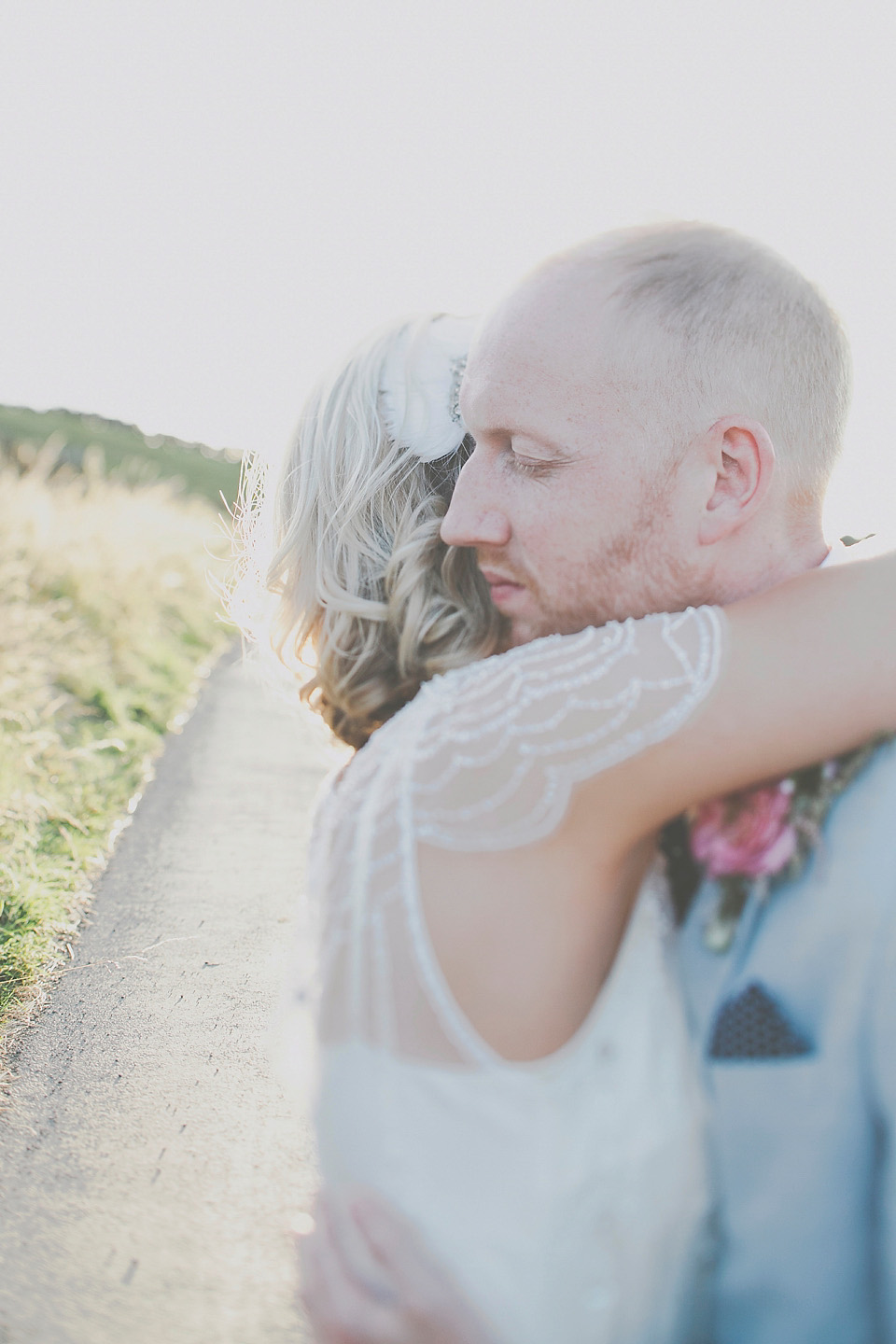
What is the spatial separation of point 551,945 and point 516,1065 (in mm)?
163

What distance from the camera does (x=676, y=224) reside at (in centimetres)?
176

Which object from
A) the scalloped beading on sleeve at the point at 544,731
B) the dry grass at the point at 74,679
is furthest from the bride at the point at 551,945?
the dry grass at the point at 74,679

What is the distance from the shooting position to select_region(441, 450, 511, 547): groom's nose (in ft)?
6.27

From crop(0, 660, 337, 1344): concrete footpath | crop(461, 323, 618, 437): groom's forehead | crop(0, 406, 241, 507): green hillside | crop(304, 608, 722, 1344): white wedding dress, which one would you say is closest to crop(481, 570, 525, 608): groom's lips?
crop(461, 323, 618, 437): groom's forehead

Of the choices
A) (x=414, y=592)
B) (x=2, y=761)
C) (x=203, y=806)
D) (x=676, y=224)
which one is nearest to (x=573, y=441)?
(x=676, y=224)

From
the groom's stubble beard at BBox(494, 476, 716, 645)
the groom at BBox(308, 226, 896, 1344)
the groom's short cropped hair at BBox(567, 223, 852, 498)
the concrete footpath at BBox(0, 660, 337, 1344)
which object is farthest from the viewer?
the concrete footpath at BBox(0, 660, 337, 1344)

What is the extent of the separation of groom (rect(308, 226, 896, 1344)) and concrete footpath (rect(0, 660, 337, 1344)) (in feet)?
3.78

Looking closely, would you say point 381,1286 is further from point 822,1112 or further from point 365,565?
point 365,565

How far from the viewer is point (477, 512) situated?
1.93m

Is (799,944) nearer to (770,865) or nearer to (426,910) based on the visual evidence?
(770,865)

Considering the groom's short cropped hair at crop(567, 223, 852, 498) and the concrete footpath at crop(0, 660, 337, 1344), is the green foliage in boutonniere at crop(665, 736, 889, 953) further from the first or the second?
the concrete footpath at crop(0, 660, 337, 1344)

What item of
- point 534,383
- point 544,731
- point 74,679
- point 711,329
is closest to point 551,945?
point 544,731

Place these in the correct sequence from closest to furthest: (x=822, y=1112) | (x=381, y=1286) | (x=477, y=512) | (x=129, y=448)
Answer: (x=381, y=1286), (x=822, y=1112), (x=477, y=512), (x=129, y=448)

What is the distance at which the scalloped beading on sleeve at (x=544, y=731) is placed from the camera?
1332 millimetres
